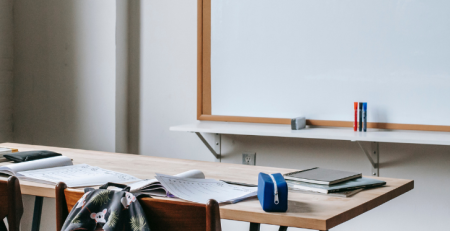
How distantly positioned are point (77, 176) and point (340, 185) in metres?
0.84

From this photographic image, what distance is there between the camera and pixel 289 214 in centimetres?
109

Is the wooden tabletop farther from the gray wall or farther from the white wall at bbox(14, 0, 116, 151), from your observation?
the white wall at bbox(14, 0, 116, 151)

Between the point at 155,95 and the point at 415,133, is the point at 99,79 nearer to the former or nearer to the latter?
the point at 155,95

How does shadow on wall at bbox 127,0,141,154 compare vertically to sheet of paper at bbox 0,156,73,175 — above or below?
above

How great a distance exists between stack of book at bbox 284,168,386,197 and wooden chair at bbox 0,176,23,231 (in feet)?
2.52

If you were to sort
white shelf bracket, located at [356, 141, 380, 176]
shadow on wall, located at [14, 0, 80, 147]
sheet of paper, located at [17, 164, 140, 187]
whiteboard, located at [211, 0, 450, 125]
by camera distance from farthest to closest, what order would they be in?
shadow on wall, located at [14, 0, 80, 147]
white shelf bracket, located at [356, 141, 380, 176]
whiteboard, located at [211, 0, 450, 125]
sheet of paper, located at [17, 164, 140, 187]

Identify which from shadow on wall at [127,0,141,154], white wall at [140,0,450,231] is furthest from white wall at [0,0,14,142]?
white wall at [140,0,450,231]

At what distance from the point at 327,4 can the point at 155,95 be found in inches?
51.8

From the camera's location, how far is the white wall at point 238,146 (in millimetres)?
2365

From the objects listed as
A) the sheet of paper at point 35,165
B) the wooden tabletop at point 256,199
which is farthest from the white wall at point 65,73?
the sheet of paper at point 35,165

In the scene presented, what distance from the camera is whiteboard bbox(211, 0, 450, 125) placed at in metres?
2.32

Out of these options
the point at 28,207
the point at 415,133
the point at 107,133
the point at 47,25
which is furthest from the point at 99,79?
the point at 415,133

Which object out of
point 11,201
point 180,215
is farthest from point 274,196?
point 11,201

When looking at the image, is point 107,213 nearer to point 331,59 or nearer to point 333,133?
point 333,133
